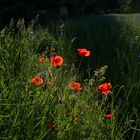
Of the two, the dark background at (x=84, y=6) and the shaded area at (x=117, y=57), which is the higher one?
the shaded area at (x=117, y=57)

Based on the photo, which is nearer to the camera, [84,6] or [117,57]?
[117,57]

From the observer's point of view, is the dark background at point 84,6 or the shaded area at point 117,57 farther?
the dark background at point 84,6

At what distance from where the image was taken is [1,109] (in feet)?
8.73

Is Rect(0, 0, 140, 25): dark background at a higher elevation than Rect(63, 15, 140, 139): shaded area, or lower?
lower

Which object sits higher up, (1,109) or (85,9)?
(1,109)

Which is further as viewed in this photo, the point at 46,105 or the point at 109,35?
the point at 109,35

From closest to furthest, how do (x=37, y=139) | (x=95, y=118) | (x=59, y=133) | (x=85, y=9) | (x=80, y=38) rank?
(x=37, y=139) < (x=59, y=133) < (x=95, y=118) < (x=80, y=38) < (x=85, y=9)

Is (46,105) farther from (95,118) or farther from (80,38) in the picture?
(80,38)

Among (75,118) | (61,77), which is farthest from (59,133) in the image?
(61,77)

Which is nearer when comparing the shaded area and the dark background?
the shaded area

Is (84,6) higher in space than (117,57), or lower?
lower

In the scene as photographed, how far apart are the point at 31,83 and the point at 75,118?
468 mm

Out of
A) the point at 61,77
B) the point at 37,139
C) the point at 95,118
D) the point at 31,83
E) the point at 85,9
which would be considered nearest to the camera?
the point at 37,139

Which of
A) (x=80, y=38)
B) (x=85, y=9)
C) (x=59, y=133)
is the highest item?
(x=59, y=133)
